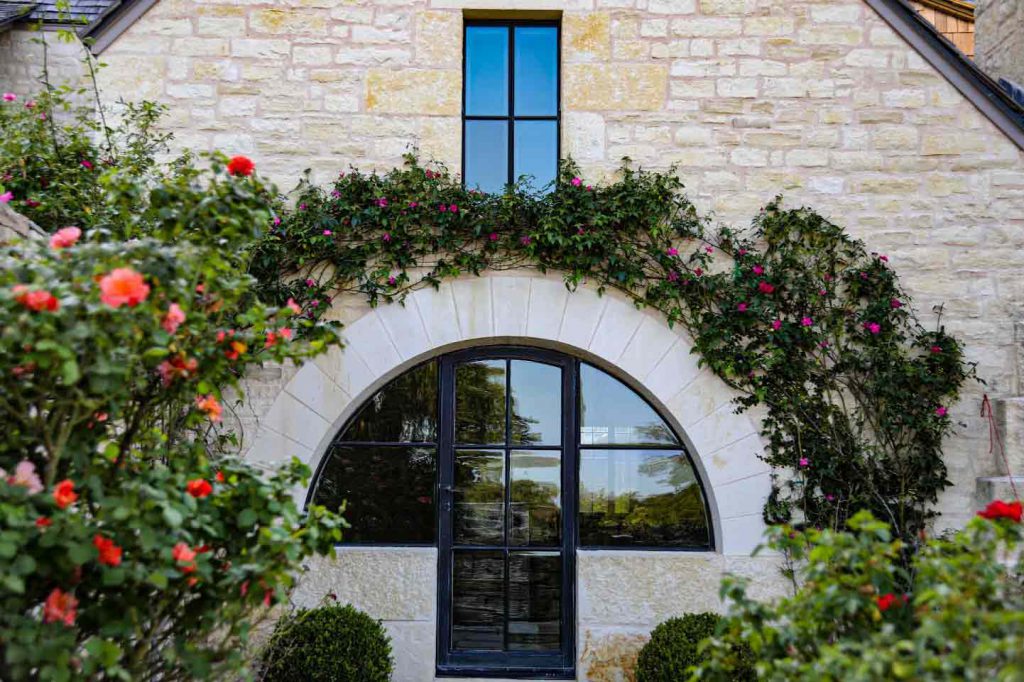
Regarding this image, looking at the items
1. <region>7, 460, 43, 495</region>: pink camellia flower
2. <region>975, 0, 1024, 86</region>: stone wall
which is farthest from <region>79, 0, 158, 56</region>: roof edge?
<region>975, 0, 1024, 86</region>: stone wall

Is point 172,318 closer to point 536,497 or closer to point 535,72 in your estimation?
point 536,497

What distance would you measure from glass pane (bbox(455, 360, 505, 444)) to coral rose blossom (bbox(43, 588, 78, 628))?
102 inches

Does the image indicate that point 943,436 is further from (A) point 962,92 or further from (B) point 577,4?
(B) point 577,4

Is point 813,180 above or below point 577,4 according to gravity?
below

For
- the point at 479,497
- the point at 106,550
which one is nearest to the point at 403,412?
the point at 479,497

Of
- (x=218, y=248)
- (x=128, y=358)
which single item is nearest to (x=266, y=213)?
(x=218, y=248)

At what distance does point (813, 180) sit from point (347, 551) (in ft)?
10.7

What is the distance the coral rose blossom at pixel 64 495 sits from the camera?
1.99 m

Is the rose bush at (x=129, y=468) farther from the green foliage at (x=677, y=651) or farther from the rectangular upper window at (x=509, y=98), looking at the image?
the rectangular upper window at (x=509, y=98)

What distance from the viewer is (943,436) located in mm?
4281

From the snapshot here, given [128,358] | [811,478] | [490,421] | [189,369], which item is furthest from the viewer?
[490,421]

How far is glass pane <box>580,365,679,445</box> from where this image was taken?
449 centimetres

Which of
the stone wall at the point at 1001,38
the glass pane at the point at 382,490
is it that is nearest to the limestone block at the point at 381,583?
the glass pane at the point at 382,490

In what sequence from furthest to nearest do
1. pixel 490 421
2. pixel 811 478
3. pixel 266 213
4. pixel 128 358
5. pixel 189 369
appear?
pixel 490 421 < pixel 811 478 < pixel 266 213 < pixel 189 369 < pixel 128 358
